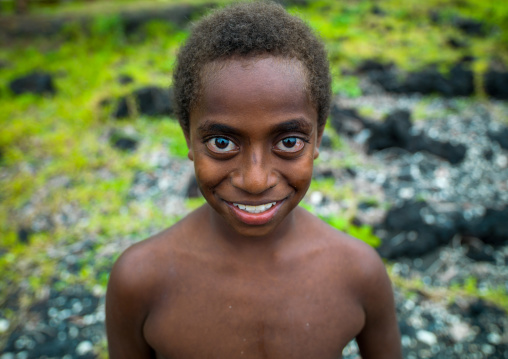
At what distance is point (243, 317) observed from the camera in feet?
4.85

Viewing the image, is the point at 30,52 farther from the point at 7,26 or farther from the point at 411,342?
the point at 411,342

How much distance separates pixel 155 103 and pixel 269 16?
13.6 ft

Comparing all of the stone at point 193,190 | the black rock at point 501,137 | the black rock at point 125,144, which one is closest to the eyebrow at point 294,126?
the stone at point 193,190

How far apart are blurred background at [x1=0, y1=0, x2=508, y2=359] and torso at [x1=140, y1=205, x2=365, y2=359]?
976 mm

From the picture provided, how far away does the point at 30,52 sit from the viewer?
24.5 feet

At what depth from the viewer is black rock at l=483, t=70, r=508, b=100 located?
523cm

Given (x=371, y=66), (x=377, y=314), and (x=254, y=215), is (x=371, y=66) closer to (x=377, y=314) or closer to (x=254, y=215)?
(x=377, y=314)

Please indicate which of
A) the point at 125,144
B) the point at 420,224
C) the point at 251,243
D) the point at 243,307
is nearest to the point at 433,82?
the point at 420,224

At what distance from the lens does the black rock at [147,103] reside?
505 centimetres

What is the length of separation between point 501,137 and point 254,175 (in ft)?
13.2

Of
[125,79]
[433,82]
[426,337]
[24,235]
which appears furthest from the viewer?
[125,79]

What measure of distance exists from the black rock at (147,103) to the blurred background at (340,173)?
0.7 inches

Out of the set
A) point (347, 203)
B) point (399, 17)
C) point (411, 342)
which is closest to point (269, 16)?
point (411, 342)

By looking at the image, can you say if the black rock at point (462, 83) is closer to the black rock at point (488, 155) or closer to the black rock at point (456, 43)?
the black rock at point (456, 43)
